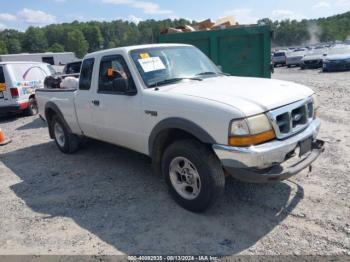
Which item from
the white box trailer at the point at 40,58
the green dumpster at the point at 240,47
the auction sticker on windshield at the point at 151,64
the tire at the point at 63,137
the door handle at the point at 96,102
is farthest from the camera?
the white box trailer at the point at 40,58

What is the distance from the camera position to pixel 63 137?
6.75m

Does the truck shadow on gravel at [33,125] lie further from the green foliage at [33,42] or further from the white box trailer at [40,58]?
the green foliage at [33,42]

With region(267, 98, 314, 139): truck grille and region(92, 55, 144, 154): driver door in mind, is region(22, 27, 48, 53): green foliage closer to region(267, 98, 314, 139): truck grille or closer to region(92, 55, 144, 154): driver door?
region(92, 55, 144, 154): driver door

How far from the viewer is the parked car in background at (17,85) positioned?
1062cm

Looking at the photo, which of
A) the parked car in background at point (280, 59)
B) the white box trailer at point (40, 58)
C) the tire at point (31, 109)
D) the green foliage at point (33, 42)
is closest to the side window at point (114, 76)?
the tire at point (31, 109)

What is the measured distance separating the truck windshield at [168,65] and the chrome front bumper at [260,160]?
1.43 metres

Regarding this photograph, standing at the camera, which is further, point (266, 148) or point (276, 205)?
point (276, 205)

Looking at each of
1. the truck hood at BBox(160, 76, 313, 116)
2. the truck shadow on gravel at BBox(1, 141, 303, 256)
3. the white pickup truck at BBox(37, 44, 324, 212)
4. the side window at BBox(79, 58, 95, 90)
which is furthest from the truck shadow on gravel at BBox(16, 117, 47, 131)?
the truck hood at BBox(160, 76, 313, 116)

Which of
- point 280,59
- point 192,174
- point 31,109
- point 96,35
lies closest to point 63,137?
point 192,174

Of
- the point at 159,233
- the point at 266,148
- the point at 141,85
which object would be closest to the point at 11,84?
the point at 141,85

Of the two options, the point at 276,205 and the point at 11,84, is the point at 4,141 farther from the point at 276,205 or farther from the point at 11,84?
the point at 276,205

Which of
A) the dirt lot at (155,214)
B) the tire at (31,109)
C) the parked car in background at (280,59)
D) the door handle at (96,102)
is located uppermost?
the door handle at (96,102)

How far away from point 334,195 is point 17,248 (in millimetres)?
3704

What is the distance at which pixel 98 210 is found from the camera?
14.0ft
